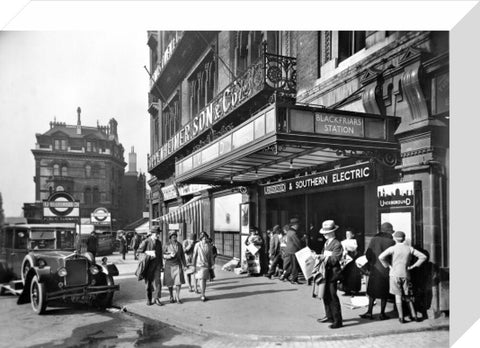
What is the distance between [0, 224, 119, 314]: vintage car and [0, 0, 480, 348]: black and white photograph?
0.04 m

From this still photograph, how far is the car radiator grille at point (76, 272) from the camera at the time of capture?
25.8 ft

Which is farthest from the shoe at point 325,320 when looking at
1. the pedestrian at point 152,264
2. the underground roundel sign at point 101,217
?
the underground roundel sign at point 101,217

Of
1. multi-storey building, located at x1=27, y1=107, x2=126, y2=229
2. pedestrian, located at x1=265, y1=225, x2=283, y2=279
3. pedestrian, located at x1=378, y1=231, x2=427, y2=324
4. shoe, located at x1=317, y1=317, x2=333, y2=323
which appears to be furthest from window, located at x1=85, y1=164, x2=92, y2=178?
pedestrian, located at x1=378, y1=231, x2=427, y2=324

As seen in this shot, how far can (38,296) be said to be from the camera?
25.0ft

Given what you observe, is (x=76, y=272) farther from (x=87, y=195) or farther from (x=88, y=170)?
(x=88, y=170)

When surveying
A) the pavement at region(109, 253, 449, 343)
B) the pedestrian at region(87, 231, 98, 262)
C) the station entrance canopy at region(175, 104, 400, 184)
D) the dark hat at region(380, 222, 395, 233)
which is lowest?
the pavement at region(109, 253, 449, 343)

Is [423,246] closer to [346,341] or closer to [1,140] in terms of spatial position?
[346,341]

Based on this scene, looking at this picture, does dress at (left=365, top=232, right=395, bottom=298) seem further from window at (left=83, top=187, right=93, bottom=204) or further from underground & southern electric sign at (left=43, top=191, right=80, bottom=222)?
underground & southern electric sign at (left=43, top=191, right=80, bottom=222)

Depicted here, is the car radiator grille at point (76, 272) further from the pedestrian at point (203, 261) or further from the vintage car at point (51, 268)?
the pedestrian at point (203, 261)

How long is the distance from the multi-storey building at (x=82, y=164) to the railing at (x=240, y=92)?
49.6 inches

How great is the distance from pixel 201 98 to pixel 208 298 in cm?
649

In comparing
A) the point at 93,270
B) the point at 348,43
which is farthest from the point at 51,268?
the point at 348,43

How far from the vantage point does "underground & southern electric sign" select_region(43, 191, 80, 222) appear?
7.94m

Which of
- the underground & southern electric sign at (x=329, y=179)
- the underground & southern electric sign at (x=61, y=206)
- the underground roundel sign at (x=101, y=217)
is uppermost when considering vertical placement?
the underground & southern electric sign at (x=329, y=179)
